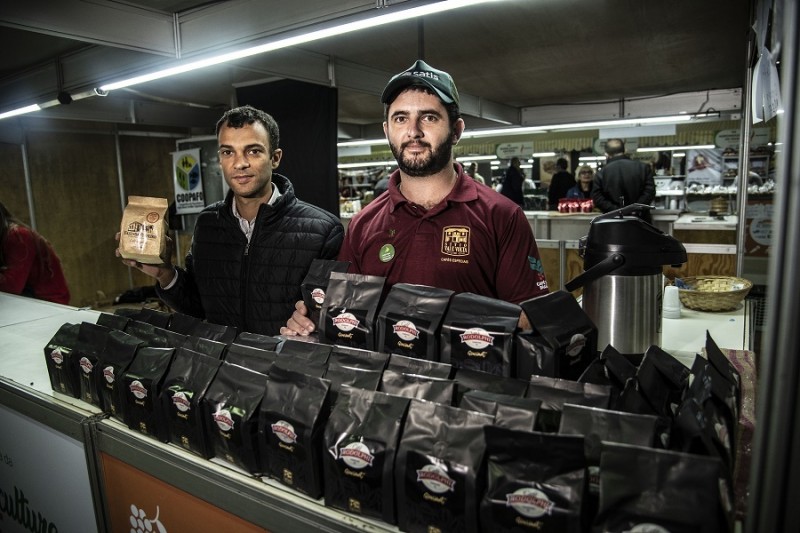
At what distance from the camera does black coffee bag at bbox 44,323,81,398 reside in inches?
69.4

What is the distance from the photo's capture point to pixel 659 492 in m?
0.83

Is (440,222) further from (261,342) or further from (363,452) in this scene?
(363,452)

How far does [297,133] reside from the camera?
17.5 feet

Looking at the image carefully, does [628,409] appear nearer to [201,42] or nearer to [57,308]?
[201,42]

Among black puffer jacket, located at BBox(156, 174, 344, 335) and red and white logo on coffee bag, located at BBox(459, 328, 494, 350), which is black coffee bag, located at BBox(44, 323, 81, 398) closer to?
black puffer jacket, located at BBox(156, 174, 344, 335)

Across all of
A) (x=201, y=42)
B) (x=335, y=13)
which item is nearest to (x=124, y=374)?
(x=335, y=13)

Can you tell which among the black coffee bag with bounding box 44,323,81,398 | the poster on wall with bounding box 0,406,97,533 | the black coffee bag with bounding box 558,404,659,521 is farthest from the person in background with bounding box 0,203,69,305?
the black coffee bag with bounding box 558,404,659,521

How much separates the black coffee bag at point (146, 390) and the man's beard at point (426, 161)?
3.47ft

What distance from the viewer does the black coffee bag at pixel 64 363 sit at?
69.4 inches

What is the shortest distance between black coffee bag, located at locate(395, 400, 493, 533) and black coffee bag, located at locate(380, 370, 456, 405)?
91 millimetres

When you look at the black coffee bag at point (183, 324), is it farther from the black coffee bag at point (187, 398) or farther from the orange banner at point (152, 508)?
the orange banner at point (152, 508)

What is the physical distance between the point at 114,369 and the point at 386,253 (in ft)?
3.34

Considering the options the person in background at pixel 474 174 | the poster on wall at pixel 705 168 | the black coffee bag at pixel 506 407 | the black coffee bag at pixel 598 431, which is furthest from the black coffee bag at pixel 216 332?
the poster on wall at pixel 705 168

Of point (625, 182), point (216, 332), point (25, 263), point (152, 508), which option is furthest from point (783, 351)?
point (625, 182)
